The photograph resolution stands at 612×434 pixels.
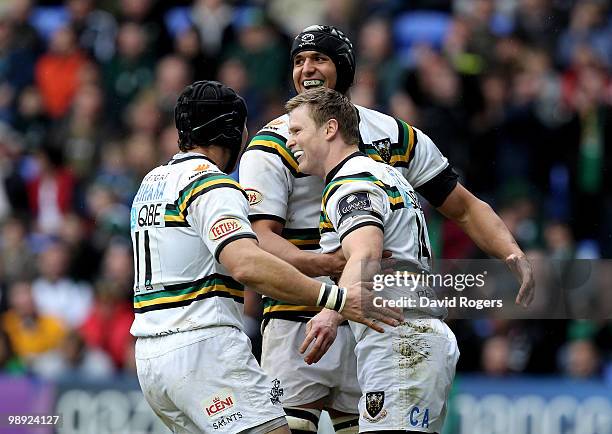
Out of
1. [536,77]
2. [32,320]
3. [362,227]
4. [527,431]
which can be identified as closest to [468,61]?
[536,77]

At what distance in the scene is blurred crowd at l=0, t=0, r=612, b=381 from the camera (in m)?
12.3

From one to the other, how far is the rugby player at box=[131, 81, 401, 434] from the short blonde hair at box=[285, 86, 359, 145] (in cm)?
44

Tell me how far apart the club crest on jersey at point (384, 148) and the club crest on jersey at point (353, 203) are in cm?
97

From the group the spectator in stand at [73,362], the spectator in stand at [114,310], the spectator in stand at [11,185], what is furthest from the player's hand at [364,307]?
the spectator in stand at [11,185]

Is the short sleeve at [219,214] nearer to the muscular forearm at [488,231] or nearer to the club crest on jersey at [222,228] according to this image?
the club crest on jersey at [222,228]

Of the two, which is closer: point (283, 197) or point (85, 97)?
point (283, 197)

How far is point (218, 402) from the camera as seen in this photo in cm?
616

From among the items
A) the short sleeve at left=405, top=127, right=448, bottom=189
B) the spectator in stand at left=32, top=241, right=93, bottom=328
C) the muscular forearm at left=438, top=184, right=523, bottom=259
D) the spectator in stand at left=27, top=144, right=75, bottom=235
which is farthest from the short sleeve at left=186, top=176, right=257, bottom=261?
the spectator in stand at left=27, top=144, right=75, bottom=235

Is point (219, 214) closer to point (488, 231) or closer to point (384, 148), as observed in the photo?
A: point (384, 148)

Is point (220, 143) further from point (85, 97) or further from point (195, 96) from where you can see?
point (85, 97)

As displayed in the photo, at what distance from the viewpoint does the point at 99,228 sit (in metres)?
13.8

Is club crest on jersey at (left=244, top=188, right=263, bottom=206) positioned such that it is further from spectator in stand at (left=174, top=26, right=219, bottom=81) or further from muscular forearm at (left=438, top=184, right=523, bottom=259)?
spectator in stand at (left=174, top=26, right=219, bottom=81)

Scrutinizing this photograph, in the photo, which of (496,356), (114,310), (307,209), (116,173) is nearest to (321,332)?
(307,209)

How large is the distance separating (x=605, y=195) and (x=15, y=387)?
603 centimetres
